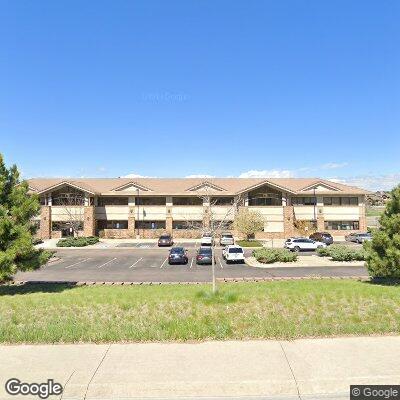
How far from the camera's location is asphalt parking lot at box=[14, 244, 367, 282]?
23.6 m

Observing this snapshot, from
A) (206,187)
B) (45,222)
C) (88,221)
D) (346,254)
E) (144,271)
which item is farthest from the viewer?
(206,187)

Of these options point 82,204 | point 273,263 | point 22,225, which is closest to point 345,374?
point 22,225

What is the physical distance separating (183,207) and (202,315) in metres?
44.6

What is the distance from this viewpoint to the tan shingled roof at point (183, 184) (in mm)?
54031

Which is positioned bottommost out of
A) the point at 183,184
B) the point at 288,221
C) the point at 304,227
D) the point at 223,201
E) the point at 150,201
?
the point at 304,227

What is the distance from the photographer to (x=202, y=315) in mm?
10555

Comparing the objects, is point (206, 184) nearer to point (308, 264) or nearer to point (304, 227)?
point (304, 227)

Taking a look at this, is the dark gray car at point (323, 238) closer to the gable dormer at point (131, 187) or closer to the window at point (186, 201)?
the window at point (186, 201)

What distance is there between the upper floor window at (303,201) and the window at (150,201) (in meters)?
19.4

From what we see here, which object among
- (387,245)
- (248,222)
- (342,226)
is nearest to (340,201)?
(342,226)

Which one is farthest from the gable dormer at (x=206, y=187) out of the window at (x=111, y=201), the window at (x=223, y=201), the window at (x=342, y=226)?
the window at (x=342, y=226)

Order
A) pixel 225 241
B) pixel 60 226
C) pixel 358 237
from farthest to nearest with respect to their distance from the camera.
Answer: pixel 60 226 < pixel 358 237 < pixel 225 241

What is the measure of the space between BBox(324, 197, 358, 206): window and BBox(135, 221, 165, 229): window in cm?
2451

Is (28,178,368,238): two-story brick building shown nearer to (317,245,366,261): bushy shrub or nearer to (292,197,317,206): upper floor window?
(292,197,317,206): upper floor window
